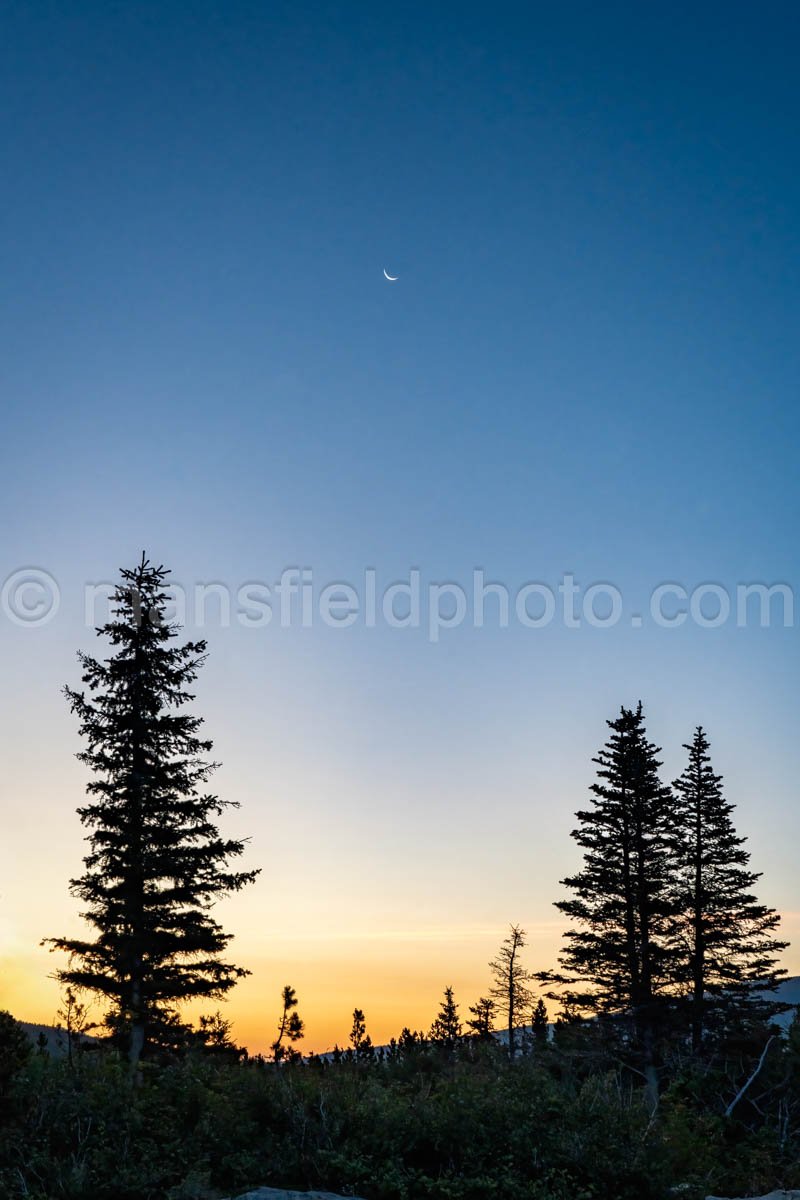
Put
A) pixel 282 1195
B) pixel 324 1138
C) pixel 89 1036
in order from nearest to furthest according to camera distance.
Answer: pixel 282 1195 < pixel 324 1138 < pixel 89 1036

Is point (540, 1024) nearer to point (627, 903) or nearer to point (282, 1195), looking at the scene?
point (627, 903)

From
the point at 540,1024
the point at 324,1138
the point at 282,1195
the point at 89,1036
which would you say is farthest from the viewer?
the point at 540,1024

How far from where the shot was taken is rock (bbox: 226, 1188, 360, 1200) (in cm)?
1002

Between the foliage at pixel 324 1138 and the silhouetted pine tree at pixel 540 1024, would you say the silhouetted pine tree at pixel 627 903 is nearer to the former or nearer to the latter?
the silhouetted pine tree at pixel 540 1024

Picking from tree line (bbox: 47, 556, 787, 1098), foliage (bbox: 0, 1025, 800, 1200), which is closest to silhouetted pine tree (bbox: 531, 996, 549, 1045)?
tree line (bbox: 47, 556, 787, 1098)

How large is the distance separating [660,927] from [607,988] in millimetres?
3130

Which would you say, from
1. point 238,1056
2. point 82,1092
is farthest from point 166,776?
point 82,1092

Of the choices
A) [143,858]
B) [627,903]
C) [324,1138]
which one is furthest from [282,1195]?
[627,903]

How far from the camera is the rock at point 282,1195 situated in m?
10.0

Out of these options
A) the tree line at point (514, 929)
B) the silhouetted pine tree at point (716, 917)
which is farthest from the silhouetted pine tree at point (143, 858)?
the silhouetted pine tree at point (716, 917)

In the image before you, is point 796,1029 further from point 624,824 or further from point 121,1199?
point 121,1199

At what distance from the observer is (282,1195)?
10164 mm

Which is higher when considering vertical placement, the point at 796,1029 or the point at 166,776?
the point at 166,776

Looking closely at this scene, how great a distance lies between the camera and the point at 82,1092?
1235cm
